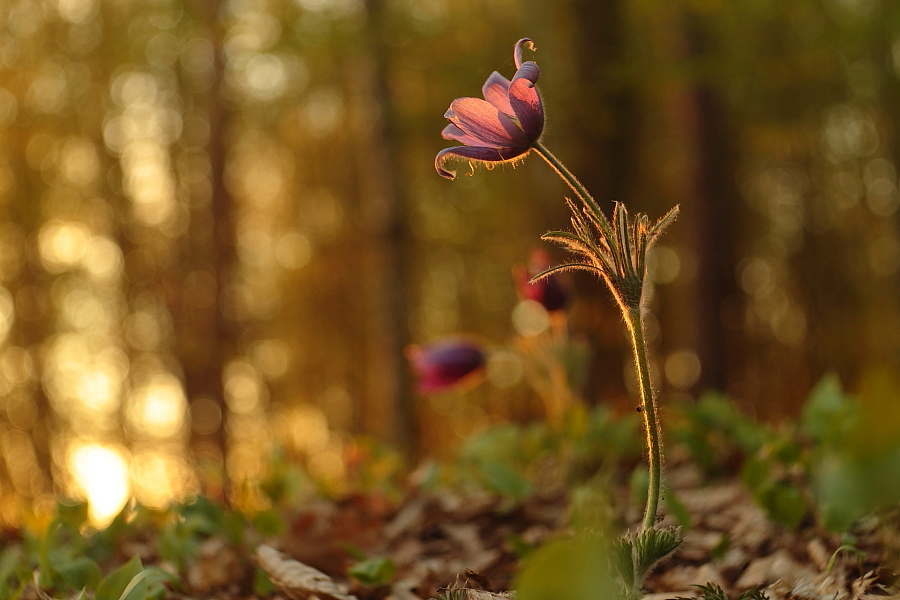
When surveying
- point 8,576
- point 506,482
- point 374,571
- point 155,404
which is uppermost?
point 155,404

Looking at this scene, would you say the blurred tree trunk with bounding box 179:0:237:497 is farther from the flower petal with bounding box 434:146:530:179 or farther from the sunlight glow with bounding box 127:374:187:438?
the flower petal with bounding box 434:146:530:179

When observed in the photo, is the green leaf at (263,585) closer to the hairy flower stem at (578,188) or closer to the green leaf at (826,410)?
the hairy flower stem at (578,188)

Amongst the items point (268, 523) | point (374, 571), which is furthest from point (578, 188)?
point (268, 523)

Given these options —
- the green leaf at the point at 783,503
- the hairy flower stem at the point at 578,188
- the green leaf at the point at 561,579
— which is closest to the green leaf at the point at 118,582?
the green leaf at the point at 561,579

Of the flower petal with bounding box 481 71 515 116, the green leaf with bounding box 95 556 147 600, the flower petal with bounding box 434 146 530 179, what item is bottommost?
the green leaf with bounding box 95 556 147 600

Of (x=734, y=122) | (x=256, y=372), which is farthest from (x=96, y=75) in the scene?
(x=734, y=122)

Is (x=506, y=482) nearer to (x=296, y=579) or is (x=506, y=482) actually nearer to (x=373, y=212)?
(x=296, y=579)

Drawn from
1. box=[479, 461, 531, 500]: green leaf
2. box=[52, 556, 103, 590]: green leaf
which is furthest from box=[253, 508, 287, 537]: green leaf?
box=[479, 461, 531, 500]: green leaf
